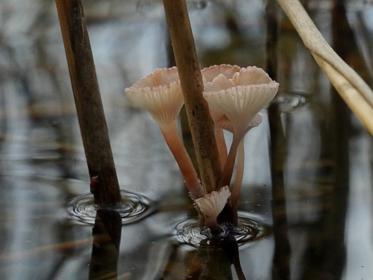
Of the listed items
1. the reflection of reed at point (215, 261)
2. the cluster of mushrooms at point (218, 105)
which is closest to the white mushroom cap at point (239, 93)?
the cluster of mushrooms at point (218, 105)

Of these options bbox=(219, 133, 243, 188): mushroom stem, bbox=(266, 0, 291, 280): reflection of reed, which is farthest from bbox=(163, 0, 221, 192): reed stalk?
bbox=(266, 0, 291, 280): reflection of reed

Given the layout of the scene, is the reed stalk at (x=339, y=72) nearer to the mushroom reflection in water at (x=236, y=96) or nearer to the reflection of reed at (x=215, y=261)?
the mushroom reflection in water at (x=236, y=96)

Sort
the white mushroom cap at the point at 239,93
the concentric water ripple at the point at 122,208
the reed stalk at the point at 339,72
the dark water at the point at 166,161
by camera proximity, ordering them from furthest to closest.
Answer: the concentric water ripple at the point at 122,208 < the dark water at the point at 166,161 < the white mushroom cap at the point at 239,93 < the reed stalk at the point at 339,72

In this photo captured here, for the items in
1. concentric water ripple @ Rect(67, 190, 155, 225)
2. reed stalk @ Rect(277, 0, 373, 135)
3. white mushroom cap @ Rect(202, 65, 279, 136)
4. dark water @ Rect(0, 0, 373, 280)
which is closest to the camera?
reed stalk @ Rect(277, 0, 373, 135)

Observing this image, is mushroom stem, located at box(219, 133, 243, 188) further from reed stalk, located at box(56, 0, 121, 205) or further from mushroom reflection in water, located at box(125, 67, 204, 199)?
reed stalk, located at box(56, 0, 121, 205)

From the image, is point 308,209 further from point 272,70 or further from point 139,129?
point 272,70

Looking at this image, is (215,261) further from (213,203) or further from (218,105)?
(218,105)

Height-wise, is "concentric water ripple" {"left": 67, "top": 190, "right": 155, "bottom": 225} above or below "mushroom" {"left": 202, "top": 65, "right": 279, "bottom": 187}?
below
